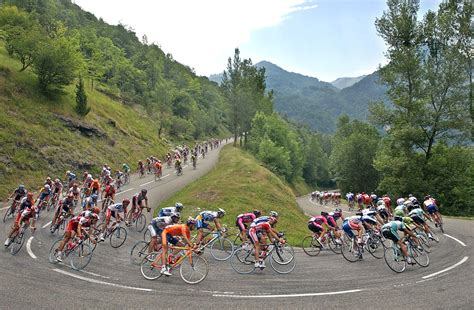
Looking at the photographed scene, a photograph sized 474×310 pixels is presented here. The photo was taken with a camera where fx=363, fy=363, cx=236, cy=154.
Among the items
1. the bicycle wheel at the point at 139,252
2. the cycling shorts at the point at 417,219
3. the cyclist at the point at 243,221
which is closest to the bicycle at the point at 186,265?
the bicycle wheel at the point at 139,252

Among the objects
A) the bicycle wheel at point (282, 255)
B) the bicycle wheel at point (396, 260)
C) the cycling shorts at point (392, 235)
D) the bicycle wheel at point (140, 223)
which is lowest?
the bicycle wheel at point (140, 223)

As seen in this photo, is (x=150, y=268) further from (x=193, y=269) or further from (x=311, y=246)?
(x=311, y=246)

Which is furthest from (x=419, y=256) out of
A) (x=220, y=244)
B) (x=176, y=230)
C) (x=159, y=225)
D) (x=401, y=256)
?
(x=159, y=225)

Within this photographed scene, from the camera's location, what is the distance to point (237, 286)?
1280cm

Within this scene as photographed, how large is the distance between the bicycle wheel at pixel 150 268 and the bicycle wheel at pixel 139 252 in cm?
33

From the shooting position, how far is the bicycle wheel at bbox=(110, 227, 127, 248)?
17.9 m

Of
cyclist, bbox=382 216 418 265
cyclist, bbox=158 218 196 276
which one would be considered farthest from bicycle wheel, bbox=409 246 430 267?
cyclist, bbox=158 218 196 276

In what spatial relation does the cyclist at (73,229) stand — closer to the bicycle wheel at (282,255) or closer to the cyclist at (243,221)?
the cyclist at (243,221)

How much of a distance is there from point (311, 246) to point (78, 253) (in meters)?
10.8

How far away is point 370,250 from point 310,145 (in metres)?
113

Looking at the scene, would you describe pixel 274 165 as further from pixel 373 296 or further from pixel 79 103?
pixel 373 296

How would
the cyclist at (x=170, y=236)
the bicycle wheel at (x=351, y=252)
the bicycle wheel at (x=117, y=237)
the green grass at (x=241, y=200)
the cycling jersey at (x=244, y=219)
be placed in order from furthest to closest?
the green grass at (x=241, y=200), the bicycle wheel at (x=117, y=237), the bicycle wheel at (x=351, y=252), the cycling jersey at (x=244, y=219), the cyclist at (x=170, y=236)

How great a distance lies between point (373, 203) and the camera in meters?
28.9

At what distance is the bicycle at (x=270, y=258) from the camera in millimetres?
14742
